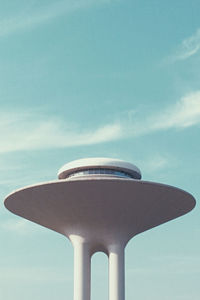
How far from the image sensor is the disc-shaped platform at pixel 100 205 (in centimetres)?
3531

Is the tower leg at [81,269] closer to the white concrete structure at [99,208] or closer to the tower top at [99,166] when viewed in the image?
the white concrete structure at [99,208]

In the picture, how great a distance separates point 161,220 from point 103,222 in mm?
4644

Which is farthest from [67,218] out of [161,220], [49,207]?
[161,220]

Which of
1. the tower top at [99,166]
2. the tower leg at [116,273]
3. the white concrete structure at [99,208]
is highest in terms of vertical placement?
the tower top at [99,166]

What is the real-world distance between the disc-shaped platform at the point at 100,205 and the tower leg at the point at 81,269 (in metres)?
0.93

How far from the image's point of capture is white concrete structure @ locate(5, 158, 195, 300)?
35594 mm

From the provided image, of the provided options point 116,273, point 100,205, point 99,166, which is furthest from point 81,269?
point 99,166

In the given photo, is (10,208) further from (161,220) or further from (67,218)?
(161,220)

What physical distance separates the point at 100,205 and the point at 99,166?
144 inches

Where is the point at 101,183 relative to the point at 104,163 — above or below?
below

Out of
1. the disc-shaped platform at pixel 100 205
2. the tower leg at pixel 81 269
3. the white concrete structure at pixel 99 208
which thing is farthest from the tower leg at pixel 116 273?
the tower leg at pixel 81 269

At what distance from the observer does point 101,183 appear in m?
34.8

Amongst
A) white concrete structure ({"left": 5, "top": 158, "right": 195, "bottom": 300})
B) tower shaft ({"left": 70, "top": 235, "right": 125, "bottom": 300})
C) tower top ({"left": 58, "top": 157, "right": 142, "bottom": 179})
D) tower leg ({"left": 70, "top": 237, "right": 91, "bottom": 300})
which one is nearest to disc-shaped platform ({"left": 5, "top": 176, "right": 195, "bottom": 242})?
white concrete structure ({"left": 5, "top": 158, "right": 195, "bottom": 300})

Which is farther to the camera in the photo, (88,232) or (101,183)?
(88,232)
